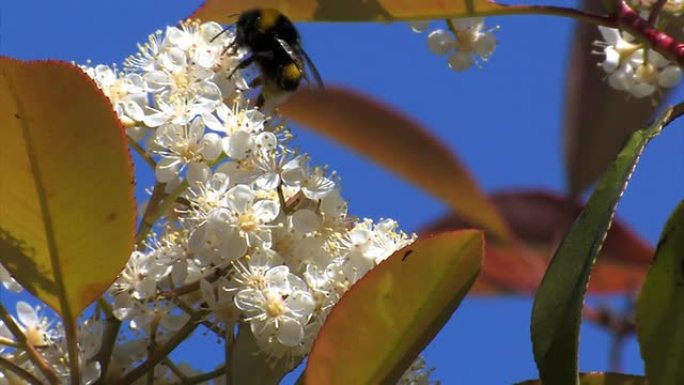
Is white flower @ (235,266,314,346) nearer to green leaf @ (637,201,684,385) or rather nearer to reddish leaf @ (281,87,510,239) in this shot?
green leaf @ (637,201,684,385)

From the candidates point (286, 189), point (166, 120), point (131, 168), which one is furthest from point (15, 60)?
point (286, 189)

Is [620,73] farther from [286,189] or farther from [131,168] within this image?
[131,168]

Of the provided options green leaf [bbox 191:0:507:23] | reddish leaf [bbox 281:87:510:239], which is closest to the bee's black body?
green leaf [bbox 191:0:507:23]

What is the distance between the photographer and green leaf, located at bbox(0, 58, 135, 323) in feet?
3.97

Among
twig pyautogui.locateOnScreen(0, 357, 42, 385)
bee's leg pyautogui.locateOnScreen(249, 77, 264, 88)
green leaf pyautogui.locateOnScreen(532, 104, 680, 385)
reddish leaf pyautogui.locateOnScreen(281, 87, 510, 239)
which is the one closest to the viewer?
green leaf pyautogui.locateOnScreen(532, 104, 680, 385)

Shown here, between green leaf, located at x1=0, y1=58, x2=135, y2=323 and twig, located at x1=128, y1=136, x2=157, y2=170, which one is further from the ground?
green leaf, located at x1=0, y1=58, x2=135, y2=323

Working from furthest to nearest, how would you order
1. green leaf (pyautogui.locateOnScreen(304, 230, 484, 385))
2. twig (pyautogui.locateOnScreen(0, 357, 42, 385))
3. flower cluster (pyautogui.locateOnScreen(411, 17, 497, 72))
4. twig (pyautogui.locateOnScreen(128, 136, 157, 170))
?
flower cluster (pyautogui.locateOnScreen(411, 17, 497, 72)), twig (pyautogui.locateOnScreen(128, 136, 157, 170)), twig (pyautogui.locateOnScreen(0, 357, 42, 385)), green leaf (pyautogui.locateOnScreen(304, 230, 484, 385))

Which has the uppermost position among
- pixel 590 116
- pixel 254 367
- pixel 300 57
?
pixel 300 57

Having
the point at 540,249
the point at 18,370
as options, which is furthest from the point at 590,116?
the point at 18,370

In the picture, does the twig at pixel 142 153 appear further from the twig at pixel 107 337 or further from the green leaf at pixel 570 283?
the green leaf at pixel 570 283

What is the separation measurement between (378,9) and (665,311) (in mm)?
455

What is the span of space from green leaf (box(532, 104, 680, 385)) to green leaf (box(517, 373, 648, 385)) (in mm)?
186

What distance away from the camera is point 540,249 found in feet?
9.54

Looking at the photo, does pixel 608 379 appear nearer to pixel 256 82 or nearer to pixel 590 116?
pixel 256 82
